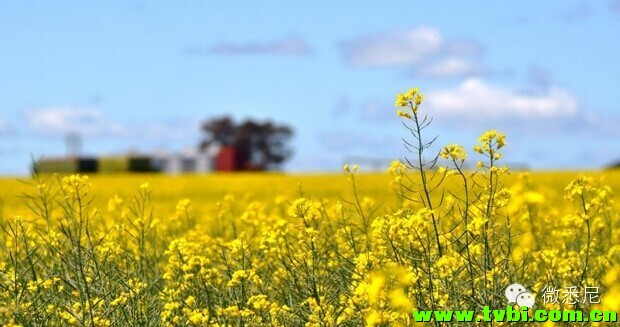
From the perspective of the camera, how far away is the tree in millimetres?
74125

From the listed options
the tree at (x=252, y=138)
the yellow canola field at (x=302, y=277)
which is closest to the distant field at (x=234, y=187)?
the yellow canola field at (x=302, y=277)

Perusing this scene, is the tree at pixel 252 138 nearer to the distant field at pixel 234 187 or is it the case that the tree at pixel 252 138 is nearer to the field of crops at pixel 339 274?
the distant field at pixel 234 187

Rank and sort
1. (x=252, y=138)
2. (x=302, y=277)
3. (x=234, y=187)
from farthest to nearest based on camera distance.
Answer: (x=252, y=138) → (x=234, y=187) → (x=302, y=277)

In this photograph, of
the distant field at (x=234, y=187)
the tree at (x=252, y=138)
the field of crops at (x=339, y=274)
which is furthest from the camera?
the tree at (x=252, y=138)

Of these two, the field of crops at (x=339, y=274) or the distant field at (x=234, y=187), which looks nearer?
the field of crops at (x=339, y=274)

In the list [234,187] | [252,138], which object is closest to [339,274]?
[234,187]

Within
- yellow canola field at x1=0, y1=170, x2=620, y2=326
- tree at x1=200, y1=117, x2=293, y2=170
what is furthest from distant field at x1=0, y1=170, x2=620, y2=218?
tree at x1=200, y1=117, x2=293, y2=170

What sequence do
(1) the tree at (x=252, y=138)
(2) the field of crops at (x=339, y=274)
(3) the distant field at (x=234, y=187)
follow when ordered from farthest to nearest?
1. (1) the tree at (x=252, y=138)
2. (3) the distant field at (x=234, y=187)
3. (2) the field of crops at (x=339, y=274)

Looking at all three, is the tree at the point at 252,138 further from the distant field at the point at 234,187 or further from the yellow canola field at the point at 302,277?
the yellow canola field at the point at 302,277

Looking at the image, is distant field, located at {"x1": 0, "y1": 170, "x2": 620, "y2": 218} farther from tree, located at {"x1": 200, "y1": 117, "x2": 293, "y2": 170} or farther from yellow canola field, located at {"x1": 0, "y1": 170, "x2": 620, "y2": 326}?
tree, located at {"x1": 200, "y1": 117, "x2": 293, "y2": 170}

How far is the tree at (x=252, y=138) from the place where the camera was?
74125mm

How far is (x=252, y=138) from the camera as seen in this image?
76000mm

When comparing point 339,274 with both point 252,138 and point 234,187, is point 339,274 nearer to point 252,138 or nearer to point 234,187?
point 234,187

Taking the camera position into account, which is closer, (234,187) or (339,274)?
(339,274)
